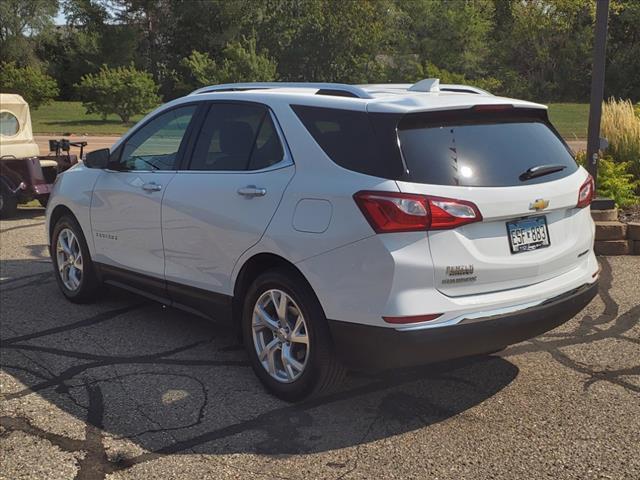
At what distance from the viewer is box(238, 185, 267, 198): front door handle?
4113 millimetres

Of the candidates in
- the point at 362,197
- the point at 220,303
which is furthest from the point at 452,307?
the point at 220,303

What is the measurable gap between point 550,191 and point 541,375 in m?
1.24

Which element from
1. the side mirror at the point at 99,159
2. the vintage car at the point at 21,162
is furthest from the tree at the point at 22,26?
the side mirror at the point at 99,159

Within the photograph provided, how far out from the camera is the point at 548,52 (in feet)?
140

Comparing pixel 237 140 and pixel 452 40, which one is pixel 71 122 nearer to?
pixel 452 40

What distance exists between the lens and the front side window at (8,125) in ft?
35.0

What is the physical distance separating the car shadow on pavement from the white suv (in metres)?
0.26

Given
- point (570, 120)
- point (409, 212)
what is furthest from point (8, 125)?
point (570, 120)

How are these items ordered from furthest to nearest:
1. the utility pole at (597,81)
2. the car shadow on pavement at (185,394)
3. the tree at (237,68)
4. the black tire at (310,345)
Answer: the tree at (237,68) < the utility pole at (597,81) < the black tire at (310,345) < the car shadow on pavement at (185,394)

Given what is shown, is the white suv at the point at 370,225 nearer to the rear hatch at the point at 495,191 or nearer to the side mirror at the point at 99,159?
the rear hatch at the point at 495,191

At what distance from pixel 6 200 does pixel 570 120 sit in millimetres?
23097

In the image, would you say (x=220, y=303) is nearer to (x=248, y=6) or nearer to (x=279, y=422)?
(x=279, y=422)

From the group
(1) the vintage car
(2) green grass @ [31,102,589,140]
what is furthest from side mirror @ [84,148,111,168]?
(2) green grass @ [31,102,589,140]

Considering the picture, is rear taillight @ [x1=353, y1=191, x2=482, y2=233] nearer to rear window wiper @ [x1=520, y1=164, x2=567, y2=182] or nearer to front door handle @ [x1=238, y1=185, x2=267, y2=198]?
rear window wiper @ [x1=520, y1=164, x2=567, y2=182]
